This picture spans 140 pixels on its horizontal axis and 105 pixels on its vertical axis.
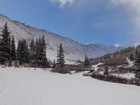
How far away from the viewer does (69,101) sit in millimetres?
9531

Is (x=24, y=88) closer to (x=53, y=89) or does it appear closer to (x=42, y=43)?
(x=53, y=89)

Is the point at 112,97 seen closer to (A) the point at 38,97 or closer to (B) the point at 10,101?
(A) the point at 38,97

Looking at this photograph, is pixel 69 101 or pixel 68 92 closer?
pixel 69 101

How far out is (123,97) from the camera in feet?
36.3

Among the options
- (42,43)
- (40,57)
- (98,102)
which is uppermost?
(42,43)

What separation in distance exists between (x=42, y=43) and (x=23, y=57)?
10.0 meters

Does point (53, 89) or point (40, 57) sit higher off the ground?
point (40, 57)

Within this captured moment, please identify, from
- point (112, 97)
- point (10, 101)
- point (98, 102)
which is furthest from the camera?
point (112, 97)

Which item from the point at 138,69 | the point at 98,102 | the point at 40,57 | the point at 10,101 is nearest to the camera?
the point at 10,101

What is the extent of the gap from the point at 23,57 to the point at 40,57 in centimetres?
1085

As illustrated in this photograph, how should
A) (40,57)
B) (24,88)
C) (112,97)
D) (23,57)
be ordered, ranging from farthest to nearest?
(23,57) → (40,57) → (24,88) → (112,97)

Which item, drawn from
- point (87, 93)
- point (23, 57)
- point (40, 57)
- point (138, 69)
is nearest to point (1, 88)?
point (87, 93)

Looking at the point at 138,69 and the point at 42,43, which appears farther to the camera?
the point at 42,43

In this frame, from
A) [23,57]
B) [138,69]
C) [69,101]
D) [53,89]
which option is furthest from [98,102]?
[23,57]
